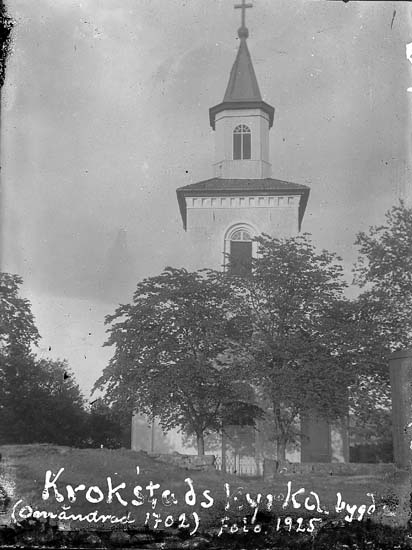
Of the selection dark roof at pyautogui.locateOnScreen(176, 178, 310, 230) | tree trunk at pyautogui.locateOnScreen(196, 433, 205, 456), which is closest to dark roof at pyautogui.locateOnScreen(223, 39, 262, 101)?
dark roof at pyautogui.locateOnScreen(176, 178, 310, 230)

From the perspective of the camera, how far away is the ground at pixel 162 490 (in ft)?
11.8

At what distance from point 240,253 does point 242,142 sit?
0.89 meters

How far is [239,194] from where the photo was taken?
15.0 feet

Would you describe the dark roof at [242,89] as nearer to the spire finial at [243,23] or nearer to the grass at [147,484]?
the spire finial at [243,23]

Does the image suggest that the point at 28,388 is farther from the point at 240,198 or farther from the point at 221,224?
the point at 240,198

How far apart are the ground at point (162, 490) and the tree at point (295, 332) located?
1.42 feet

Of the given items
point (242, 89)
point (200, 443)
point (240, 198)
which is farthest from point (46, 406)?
point (242, 89)

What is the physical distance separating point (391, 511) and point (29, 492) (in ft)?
7.30

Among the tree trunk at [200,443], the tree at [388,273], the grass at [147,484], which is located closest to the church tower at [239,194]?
the tree at [388,273]

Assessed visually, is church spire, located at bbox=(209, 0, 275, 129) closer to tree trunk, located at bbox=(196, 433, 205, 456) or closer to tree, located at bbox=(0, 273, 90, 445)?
tree, located at bbox=(0, 273, 90, 445)

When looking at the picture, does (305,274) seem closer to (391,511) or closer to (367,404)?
(367,404)

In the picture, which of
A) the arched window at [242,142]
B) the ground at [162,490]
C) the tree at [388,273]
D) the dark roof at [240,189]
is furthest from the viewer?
the arched window at [242,142]

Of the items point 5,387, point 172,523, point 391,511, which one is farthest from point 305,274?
point 5,387

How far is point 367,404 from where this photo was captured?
13.7 feet
